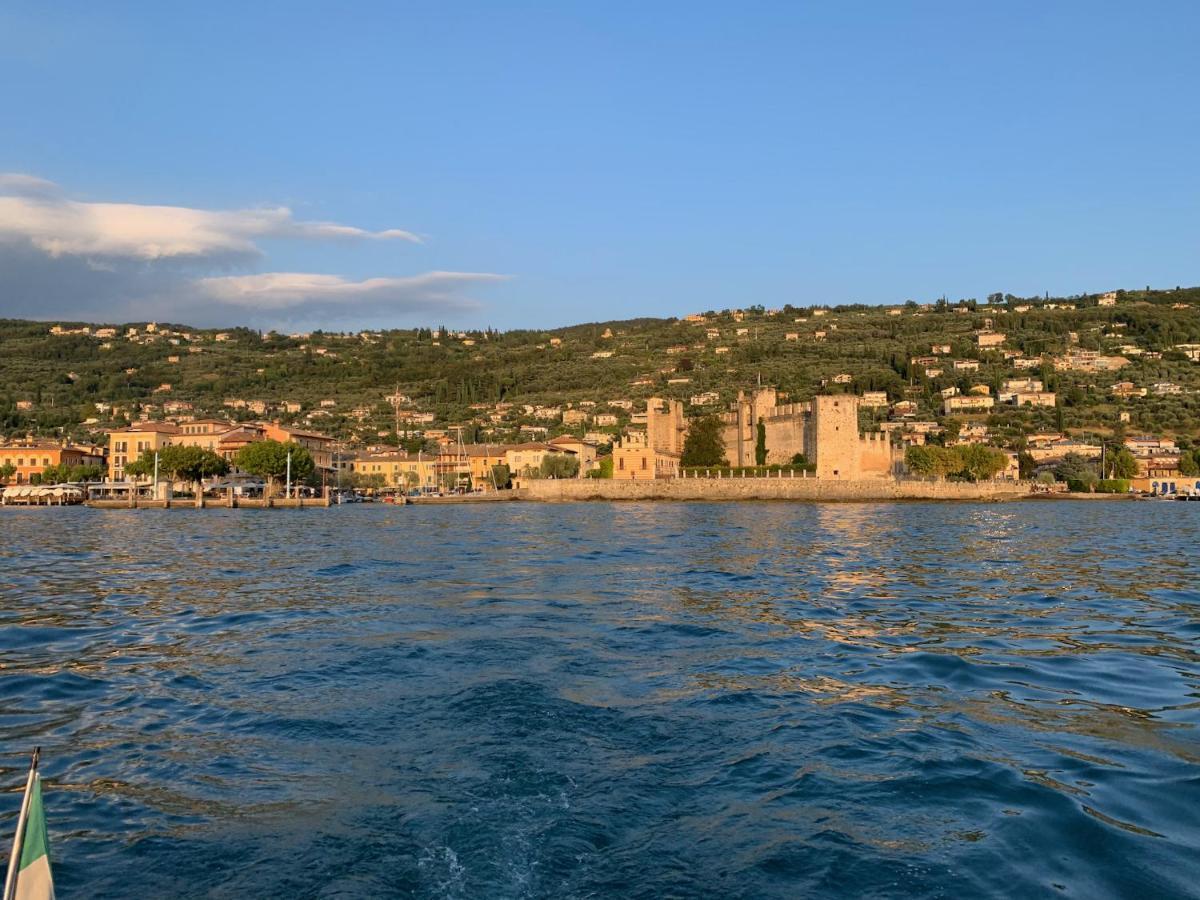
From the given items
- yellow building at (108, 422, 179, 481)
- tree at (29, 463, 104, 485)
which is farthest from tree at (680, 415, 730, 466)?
tree at (29, 463, 104, 485)

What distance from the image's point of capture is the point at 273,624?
12.0 meters

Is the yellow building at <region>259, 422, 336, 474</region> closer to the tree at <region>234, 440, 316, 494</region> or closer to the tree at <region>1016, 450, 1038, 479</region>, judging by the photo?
the tree at <region>234, 440, 316, 494</region>

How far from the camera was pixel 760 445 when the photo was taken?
72.3m

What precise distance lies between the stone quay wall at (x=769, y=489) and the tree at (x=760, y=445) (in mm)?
5632

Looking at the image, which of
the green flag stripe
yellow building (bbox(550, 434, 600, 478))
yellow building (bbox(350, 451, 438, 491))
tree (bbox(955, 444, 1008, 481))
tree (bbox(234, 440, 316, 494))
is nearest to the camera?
the green flag stripe

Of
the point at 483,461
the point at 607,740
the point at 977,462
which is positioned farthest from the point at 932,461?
the point at 607,740

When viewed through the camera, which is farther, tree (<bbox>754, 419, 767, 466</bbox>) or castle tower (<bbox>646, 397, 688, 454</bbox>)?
A: castle tower (<bbox>646, 397, 688, 454</bbox>)

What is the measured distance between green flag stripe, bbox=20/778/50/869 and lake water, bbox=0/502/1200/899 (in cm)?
207

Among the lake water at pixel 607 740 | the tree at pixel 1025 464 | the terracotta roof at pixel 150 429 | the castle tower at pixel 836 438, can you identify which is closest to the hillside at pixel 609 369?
the tree at pixel 1025 464

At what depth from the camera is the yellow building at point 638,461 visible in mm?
72812

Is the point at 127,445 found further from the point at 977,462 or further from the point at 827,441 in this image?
the point at 977,462

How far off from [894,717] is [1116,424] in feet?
321

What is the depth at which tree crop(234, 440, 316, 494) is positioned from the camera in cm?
6756

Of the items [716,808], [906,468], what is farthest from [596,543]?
[906,468]
